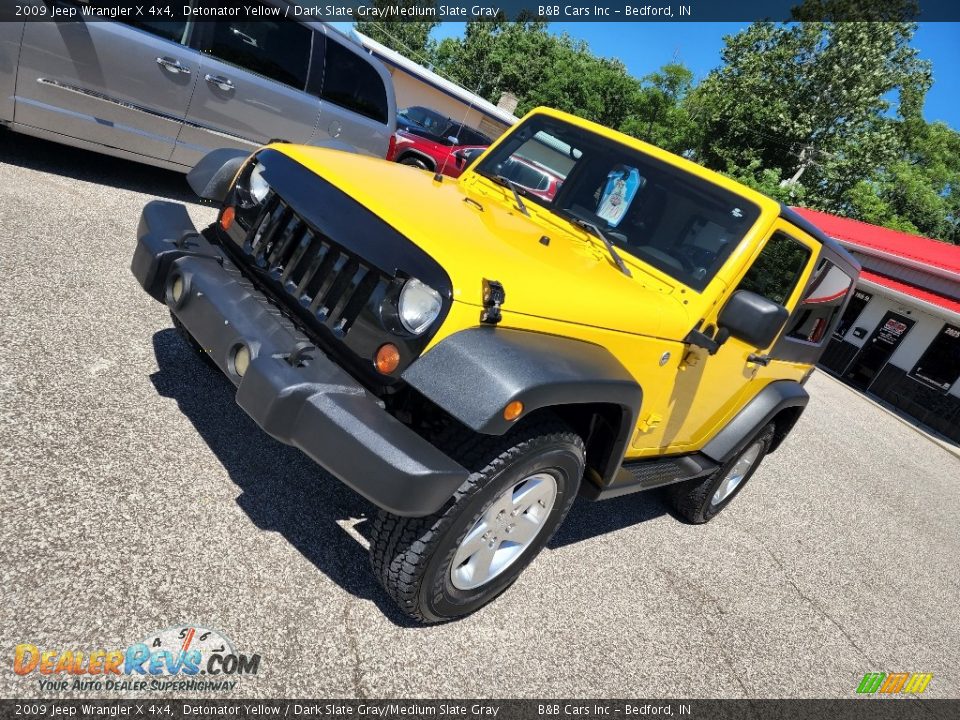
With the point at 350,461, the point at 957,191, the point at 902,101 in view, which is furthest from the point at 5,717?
the point at 957,191

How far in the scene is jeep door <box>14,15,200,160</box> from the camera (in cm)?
498

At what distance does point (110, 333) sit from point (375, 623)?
2.41 m

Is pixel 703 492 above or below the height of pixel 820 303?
below

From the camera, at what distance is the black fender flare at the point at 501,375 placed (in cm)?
201

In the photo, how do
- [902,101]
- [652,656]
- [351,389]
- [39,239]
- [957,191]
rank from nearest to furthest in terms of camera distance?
[351,389] < [652,656] < [39,239] < [902,101] < [957,191]

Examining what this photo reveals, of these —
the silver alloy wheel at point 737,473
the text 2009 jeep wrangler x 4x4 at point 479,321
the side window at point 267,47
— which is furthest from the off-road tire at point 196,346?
the side window at point 267,47

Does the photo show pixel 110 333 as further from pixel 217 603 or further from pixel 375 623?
pixel 375 623

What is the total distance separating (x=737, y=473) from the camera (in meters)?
4.57

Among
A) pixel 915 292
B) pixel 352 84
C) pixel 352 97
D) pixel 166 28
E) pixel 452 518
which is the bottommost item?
pixel 452 518

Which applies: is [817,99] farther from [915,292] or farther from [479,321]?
[479,321]

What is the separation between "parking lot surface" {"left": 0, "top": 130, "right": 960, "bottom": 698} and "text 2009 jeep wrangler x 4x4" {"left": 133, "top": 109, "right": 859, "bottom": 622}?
343mm

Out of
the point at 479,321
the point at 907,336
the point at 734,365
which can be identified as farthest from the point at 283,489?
the point at 907,336

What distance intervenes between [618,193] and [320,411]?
2.11 meters

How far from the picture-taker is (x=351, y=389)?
85.8 inches
